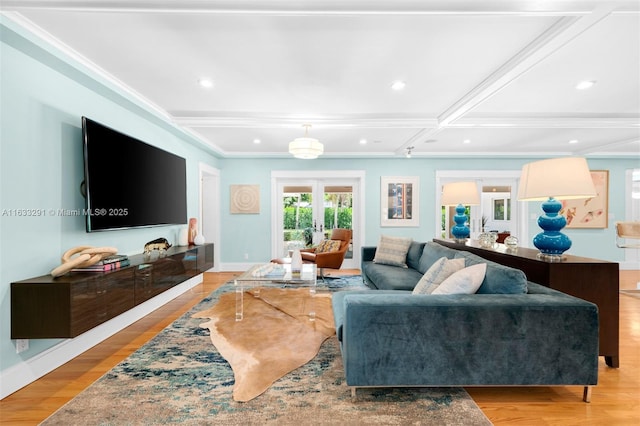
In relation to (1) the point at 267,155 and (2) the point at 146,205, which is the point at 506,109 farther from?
(2) the point at 146,205

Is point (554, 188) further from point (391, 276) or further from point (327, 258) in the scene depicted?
point (327, 258)

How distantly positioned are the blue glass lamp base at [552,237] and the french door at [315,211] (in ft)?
12.8

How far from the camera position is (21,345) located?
2078 mm

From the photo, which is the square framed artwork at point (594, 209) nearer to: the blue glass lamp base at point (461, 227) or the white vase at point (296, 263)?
the blue glass lamp base at point (461, 227)

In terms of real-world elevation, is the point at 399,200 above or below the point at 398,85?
below

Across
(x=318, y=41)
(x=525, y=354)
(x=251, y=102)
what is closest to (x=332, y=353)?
(x=525, y=354)

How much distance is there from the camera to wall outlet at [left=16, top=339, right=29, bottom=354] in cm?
206

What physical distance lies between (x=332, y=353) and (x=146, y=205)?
260 centimetres

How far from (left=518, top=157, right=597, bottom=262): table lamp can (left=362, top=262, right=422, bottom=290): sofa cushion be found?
118cm

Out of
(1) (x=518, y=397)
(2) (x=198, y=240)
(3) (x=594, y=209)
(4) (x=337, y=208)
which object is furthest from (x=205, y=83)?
(3) (x=594, y=209)

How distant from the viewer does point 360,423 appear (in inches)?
65.1

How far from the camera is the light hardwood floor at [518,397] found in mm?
1741

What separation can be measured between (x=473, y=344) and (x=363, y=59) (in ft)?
7.20

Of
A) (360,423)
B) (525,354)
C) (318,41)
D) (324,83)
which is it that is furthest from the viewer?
(324,83)
